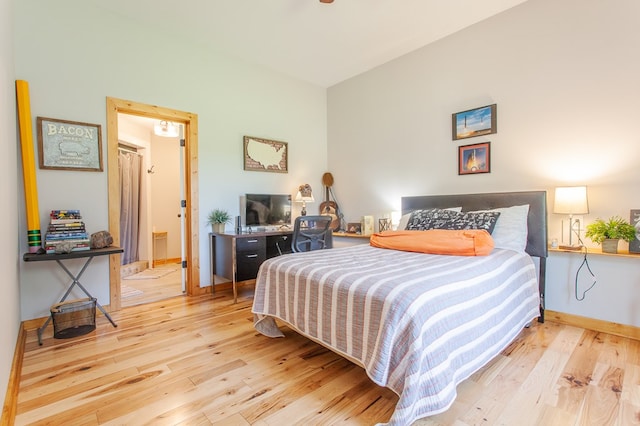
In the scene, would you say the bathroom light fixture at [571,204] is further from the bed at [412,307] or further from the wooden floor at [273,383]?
the wooden floor at [273,383]

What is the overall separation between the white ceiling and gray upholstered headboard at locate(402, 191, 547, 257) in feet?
6.11

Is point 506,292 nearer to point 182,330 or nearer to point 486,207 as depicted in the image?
point 486,207

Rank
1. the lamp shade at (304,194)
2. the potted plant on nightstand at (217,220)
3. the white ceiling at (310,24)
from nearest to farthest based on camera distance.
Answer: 1. the white ceiling at (310,24)
2. the potted plant on nightstand at (217,220)
3. the lamp shade at (304,194)

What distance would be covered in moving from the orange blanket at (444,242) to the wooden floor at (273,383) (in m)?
0.77

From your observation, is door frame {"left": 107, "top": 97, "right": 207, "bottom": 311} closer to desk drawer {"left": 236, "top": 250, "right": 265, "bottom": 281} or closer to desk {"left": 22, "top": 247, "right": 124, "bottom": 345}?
desk {"left": 22, "top": 247, "right": 124, "bottom": 345}

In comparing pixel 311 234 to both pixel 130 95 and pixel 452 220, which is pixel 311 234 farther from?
pixel 130 95

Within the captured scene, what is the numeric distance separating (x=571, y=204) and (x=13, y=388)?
13.2ft

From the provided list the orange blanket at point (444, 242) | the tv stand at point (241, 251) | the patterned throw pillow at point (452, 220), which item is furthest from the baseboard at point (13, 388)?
the patterned throw pillow at point (452, 220)

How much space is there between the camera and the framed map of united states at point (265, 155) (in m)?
4.10

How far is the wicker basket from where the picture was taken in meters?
2.50

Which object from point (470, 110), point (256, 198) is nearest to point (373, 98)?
point (470, 110)

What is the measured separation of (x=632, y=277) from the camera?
2.38 metres

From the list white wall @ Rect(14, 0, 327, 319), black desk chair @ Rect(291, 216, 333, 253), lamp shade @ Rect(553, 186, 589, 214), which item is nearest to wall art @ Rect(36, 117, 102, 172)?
white wall @ Rect(14, 0, 327, 319)

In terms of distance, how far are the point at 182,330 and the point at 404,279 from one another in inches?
79.7
